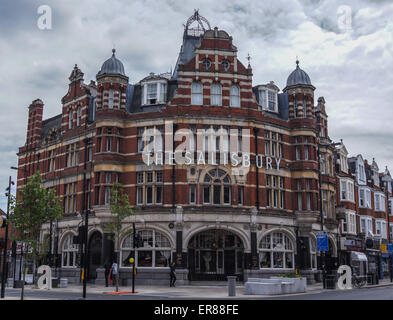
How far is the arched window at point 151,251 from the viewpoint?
125 feet

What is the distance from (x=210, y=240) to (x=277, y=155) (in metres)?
9.47

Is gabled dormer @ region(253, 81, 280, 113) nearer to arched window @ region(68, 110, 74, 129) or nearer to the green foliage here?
arched window @ region(68, 110, 74, 129)

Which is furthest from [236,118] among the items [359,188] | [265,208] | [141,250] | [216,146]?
[359,188]

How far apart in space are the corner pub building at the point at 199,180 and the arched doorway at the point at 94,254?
0.38ft

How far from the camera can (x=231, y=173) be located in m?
39.4

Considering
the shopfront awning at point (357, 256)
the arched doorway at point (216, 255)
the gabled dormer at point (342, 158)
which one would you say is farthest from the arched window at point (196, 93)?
the shopfront awning at point (357, 256)

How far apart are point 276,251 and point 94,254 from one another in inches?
594

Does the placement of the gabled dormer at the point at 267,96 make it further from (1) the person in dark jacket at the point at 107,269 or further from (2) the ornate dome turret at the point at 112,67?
(1) the person in dark jacket at the point at 107,269

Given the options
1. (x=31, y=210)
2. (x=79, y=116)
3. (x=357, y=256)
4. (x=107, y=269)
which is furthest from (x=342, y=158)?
(x=31, y=210)

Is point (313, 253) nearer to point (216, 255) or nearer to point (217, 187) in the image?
point (216, 255)
